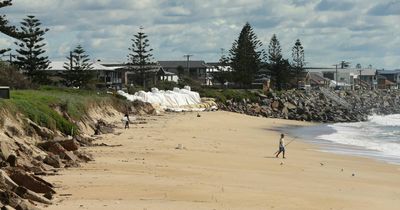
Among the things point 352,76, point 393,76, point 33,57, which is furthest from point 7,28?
point 393,76

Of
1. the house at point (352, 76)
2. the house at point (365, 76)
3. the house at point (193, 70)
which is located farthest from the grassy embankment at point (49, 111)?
the house at point (365, 76)

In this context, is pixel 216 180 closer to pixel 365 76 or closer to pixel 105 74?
pixel 105 74

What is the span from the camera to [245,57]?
96.9 meters

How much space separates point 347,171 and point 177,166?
598 centimetres

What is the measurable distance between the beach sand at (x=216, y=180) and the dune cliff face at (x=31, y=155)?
0.44m

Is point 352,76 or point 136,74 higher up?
point 352,76

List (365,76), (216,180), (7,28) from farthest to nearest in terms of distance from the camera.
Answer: (365,76) → (7,28) → (216,180)

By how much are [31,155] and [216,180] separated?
4.54m

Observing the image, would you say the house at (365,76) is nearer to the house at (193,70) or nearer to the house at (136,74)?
the house at (193,70)

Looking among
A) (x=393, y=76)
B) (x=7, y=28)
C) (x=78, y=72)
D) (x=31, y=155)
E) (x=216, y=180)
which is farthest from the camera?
(x=393, y=76)

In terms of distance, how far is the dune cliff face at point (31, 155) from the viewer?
11273mm

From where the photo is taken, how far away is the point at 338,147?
33.6 metres

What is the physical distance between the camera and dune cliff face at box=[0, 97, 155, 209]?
1127cm

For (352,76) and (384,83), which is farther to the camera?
(352,76)
